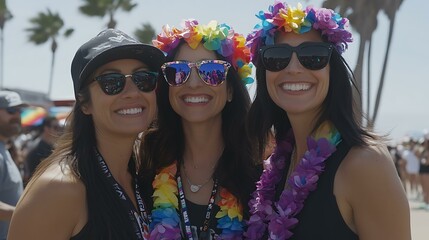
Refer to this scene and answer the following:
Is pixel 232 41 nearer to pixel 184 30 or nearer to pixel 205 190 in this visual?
pixel 184 30

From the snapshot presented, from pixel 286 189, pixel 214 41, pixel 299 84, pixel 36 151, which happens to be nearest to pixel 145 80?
pixel 214 41

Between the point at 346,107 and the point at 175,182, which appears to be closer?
the point at 346,107

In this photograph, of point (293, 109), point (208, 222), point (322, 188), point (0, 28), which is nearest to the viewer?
point (322, 188)

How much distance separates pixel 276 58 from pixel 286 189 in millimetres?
591

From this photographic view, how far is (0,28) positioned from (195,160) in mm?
30818

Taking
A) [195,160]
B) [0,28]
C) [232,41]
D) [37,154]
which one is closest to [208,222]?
[195,160]

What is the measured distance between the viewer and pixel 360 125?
2688 mm

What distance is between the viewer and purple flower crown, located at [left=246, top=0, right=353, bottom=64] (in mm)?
2779

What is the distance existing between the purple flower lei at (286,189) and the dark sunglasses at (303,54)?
0.29m

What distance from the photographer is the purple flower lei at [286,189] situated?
105 inches

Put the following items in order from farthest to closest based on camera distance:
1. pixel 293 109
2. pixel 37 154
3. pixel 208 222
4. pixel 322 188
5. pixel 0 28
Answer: pixel 0 28 → pixel 37 154 → pixel 208 222 → pixel 293 109 → pixel 322 188

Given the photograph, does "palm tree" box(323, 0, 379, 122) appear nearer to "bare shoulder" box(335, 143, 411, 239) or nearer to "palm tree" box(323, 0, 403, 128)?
"palm tree" box(323, 0, 403, 128)

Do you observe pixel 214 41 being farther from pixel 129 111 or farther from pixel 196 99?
pixel 129 111

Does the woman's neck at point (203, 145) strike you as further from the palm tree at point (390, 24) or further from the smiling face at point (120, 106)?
the palm tree at point (390, 24)
